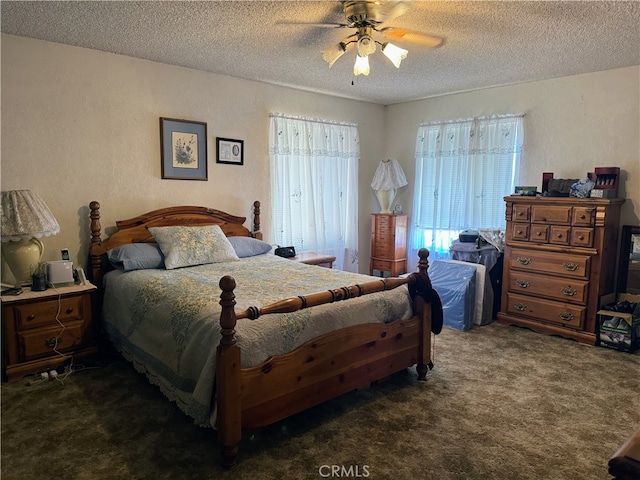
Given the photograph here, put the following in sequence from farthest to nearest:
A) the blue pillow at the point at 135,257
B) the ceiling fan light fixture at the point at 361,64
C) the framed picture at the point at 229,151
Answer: the framed picture at the point at 229,151, the blue pillow at the point at 135,257, the ceiling fan light fixture at the point at 361,64

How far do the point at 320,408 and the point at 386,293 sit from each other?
0.81 metres

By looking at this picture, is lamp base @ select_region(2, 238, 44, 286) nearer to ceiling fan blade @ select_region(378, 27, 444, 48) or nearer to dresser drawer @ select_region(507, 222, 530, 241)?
ceiling fan blade @ select_region(378, 27, 444, 48)

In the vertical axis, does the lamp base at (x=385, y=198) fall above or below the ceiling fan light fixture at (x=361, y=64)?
below

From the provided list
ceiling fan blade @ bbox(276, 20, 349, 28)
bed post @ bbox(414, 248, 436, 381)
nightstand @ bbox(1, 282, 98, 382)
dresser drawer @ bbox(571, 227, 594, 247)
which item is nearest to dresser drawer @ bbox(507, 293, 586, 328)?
dresser drawer @ bbox(571, 227, 594, 247)

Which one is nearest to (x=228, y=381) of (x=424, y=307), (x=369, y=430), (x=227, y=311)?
(x=227, y=311)

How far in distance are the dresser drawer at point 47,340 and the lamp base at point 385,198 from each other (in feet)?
11.6

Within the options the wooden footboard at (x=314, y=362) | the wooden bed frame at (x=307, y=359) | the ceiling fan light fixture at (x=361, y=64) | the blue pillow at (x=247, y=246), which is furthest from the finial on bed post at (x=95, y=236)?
the ceiling fan light fixture at (x=361, y=64)

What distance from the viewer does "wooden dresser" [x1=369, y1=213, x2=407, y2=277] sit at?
205 inches

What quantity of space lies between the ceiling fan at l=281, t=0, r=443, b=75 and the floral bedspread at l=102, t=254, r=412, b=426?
4.86 feet

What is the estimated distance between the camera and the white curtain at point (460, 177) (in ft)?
15.0

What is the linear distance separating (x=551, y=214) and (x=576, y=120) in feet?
3.30

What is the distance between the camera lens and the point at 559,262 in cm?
382

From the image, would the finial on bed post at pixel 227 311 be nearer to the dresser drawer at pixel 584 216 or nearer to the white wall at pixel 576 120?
the dresser drawer at pixel 584 216

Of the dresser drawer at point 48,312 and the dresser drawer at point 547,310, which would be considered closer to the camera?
the dresser drawer at point 48,312
